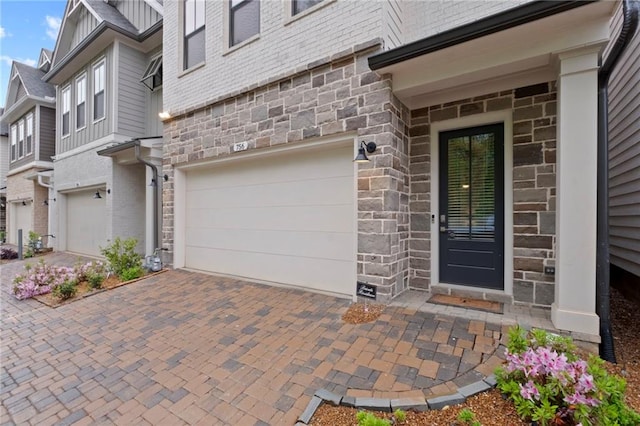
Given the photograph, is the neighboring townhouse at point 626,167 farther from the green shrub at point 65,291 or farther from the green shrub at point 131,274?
the green shrub at point 65,291

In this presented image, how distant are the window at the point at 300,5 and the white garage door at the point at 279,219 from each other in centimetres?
218

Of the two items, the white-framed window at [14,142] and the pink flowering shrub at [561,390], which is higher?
the white-framed window at [14,142]

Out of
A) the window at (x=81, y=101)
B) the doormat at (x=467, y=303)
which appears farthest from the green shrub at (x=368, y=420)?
the window at (x=81, y=101)

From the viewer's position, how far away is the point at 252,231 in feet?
17.0

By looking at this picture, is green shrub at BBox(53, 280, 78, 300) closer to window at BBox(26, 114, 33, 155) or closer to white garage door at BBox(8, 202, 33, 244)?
white garage door at BBox(8, 202, 33, 244)

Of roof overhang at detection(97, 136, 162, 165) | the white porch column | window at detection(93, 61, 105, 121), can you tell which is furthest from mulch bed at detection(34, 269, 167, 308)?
the white porch column

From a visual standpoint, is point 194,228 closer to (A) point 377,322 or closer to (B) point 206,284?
(B) point 206,284

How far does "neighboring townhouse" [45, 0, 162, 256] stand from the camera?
7.76 m

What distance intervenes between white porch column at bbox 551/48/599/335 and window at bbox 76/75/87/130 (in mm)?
11586

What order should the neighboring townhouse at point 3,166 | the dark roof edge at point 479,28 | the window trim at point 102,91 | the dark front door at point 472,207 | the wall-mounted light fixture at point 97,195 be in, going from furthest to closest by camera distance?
1. the neighboring townhouse at point 3,166
2. the window trim at point 102,91
3. the wall-mounted light fixture at point 97,195
4. the dark front door at point 472,207
5. the dark roof edge at point 479,28

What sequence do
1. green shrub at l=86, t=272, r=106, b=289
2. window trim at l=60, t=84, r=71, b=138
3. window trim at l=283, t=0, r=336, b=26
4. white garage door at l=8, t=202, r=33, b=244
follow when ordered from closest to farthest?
window trim at l=283, t=0, r=336, b=26 → green shrub at l=86, t=272, r=106, b=289 → window trim at l=60, t=84, r=71, b=138 → white garage door at l=8, t=202, r=33, b=244

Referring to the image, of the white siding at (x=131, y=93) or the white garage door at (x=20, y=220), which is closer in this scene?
the white siding at (x=131, y=93)

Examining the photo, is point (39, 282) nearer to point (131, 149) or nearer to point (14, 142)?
point (131, 149)

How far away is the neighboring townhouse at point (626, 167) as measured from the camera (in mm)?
3709
